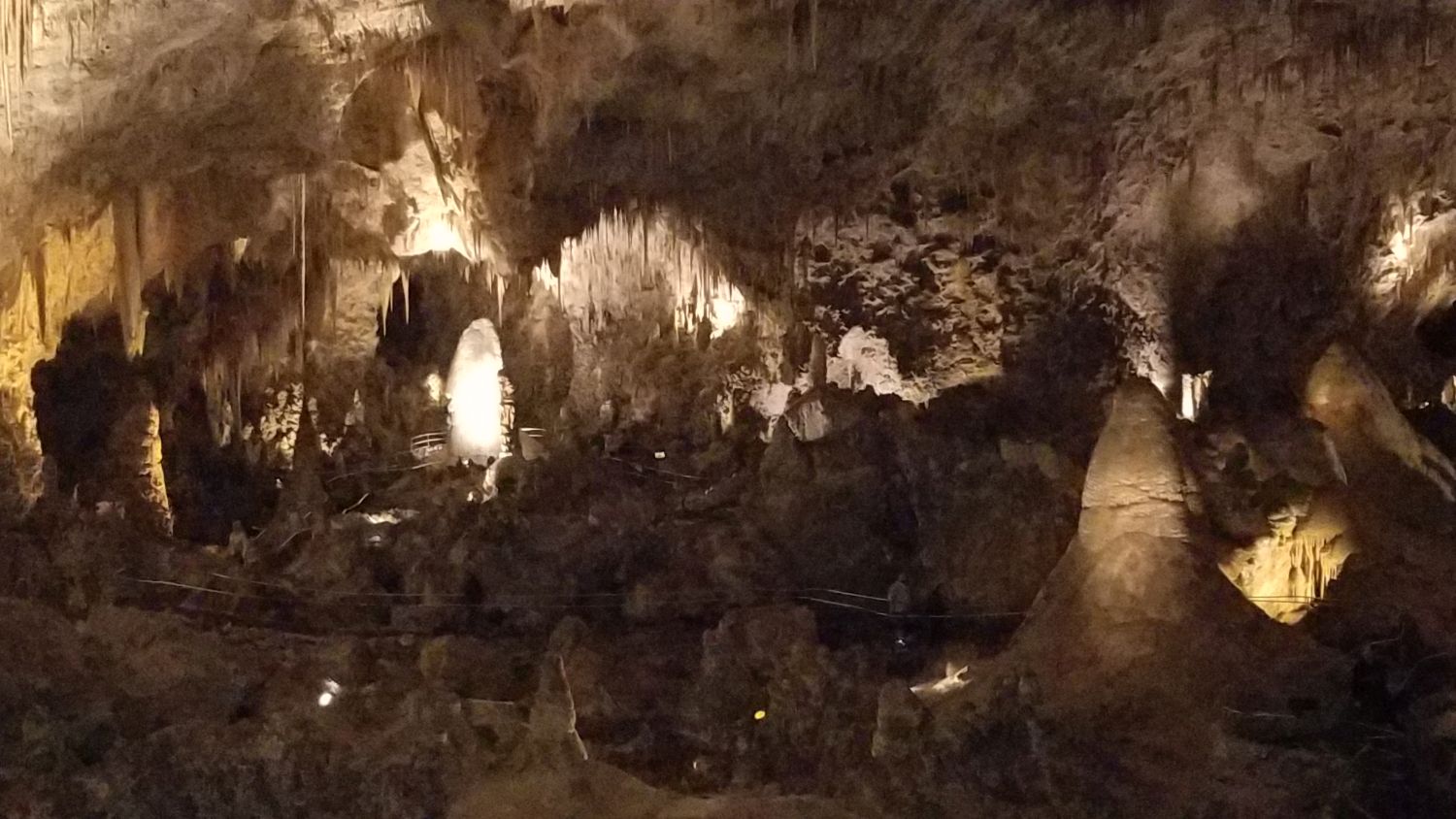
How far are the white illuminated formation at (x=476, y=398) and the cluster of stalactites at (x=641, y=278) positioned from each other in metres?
1.21

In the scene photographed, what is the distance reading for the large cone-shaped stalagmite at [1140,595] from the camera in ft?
27.1

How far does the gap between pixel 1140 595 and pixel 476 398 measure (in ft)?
30.0

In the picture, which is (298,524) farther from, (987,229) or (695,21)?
(987,229)

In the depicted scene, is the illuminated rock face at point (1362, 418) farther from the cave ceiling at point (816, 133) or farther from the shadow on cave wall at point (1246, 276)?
the cave ceiling at point (816, 133)

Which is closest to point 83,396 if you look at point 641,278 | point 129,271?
point 129,271

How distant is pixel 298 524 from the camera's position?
12.2 metres

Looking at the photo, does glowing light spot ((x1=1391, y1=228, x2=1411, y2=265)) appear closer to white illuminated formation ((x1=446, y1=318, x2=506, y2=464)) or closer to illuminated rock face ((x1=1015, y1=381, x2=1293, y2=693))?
illuminated rock face ((x1=1015, y1=381, x2=1293, y2=693))

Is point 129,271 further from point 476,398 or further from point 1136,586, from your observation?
point 1136,586

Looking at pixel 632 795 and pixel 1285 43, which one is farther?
pixel 1285 43

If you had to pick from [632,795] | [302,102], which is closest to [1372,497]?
[632,795]

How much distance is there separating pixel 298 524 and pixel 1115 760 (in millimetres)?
7774

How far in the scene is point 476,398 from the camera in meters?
15.7

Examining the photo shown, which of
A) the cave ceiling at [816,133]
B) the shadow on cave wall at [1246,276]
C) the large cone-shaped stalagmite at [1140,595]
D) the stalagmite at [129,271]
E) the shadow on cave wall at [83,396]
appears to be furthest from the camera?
the shadow on cave wall at [83,396]

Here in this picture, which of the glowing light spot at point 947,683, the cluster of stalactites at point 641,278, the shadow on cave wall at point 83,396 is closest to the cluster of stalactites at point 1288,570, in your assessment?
the glowing light spot at point 947,683
